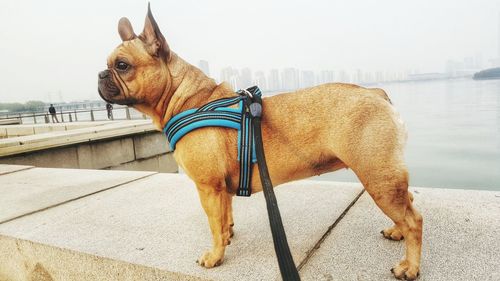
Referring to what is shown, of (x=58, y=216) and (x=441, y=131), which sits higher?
(x=58, y=216)

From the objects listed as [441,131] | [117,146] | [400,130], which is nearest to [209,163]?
[400,130]

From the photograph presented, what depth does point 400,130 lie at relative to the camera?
1.99 metres

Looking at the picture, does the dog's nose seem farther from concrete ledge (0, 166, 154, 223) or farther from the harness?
concrete ledge (0, 166, 154, 223)

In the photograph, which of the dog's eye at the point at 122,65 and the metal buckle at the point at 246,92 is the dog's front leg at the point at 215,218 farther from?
the dog's eye at the point at 122,65

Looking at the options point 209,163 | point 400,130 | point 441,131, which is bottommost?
point 441,131

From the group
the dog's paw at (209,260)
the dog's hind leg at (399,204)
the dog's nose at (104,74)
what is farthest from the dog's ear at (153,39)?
the dog's hind leg at (399,204)

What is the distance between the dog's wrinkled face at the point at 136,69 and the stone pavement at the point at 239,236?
1.24 meters

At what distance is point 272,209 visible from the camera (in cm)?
180

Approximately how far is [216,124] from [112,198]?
252cm

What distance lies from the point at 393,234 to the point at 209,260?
1.41 meters

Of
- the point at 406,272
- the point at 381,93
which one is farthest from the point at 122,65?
the point at 406,272

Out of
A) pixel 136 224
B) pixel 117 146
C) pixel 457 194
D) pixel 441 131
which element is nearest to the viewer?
pixel 136 224

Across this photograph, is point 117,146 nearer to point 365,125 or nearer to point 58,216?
point 58,216

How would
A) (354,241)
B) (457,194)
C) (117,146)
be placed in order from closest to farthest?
1. (354,241)
2. (457,194)
3. (117,146)
